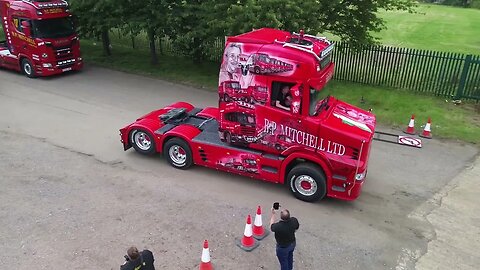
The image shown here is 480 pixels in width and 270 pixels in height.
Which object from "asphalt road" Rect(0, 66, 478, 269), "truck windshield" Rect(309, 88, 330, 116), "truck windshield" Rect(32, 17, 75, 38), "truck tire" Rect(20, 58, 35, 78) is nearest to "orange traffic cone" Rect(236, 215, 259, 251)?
"asphalt road" Rect(0, 66, 478, 269)

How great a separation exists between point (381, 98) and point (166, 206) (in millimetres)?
9887

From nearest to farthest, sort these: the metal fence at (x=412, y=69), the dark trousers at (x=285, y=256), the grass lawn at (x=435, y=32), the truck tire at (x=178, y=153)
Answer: the dark trousers at (x=285, y=256) < the truck tire at (x=178, y=153) < the metal fence at (x=412, y=69) < the grass lawn at (x=435, y=32)

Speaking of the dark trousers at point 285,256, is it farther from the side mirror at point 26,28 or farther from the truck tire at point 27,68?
the truck tire at point 27,68

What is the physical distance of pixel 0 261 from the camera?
6.93 m

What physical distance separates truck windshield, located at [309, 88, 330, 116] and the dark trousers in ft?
9.91

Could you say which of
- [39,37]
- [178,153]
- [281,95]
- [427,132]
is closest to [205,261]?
[281,95]

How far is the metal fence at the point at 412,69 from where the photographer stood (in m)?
14.9

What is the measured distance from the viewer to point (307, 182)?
8.72 m

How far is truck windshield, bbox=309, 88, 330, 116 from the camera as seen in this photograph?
27.1ft

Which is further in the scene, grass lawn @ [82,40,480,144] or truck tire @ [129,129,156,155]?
grass lawn @ [82,40,480,144]

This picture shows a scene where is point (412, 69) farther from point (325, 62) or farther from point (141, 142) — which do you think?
point (141, 142)

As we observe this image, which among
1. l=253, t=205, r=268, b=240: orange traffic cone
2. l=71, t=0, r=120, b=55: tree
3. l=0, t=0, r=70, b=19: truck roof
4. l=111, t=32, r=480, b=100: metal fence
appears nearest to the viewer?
l=253, t=205, r=268, b=240: orange traffic cone

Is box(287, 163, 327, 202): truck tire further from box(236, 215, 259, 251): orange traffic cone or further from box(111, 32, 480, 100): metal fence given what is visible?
box(111, 32, 480, 100): metal fence

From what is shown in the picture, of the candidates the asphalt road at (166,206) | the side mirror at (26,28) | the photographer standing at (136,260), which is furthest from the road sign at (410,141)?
the side mirror at (26,28)
